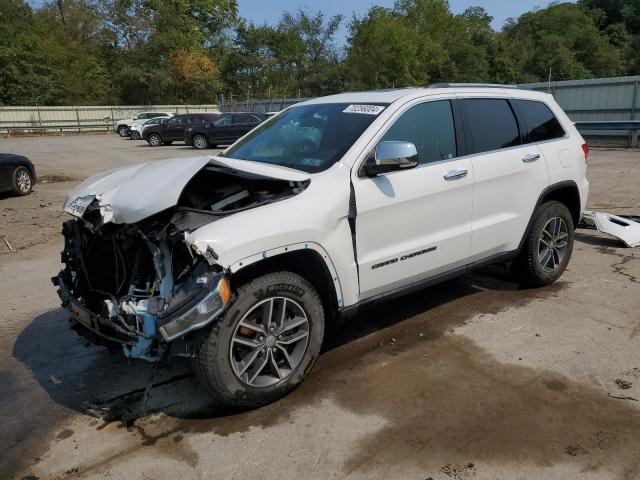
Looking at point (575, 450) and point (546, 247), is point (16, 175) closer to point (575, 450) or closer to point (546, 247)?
point (546, 247)

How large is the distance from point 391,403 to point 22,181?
1081 cm

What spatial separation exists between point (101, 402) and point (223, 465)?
114cm

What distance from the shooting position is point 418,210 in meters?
3.98

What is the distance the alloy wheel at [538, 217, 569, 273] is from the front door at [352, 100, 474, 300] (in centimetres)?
123

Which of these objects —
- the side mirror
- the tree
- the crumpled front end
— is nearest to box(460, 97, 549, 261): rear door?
the side mirror

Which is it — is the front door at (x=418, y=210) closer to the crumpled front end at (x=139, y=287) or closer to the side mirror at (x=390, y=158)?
the side mirror at (x=390, y=158)

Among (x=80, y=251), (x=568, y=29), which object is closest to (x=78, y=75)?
(x=80, y=251)

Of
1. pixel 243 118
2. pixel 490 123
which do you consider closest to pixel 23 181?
pixel 490 123

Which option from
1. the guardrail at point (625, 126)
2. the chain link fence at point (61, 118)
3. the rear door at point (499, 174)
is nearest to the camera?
the rear door at point (499, 174)

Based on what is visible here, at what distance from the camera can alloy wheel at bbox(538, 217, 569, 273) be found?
5.22 metres

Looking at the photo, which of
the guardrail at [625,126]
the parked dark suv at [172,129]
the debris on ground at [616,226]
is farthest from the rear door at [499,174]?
the parked dark suv at [172,129]

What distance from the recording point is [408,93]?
423 cm

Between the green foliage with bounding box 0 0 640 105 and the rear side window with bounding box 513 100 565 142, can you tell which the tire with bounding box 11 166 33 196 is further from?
the green foliage with bounding box 0 0 640 105

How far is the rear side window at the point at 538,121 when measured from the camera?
16.5 feet
